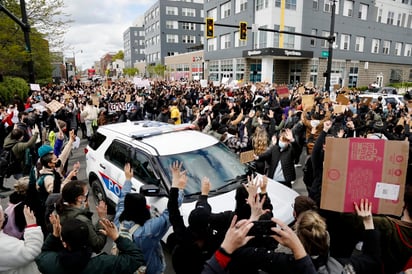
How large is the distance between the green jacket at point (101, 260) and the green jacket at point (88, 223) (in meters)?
0.40

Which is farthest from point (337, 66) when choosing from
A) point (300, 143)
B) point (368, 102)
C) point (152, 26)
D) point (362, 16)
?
point (152, 26)

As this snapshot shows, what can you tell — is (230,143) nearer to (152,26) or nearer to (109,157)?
(109,157)

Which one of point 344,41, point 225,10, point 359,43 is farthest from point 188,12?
point 359,43

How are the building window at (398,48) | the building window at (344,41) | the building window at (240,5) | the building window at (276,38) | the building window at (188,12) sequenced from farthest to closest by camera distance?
the building window at (188,12) → the building window at (398,48) → the building window at (344,41) → the building window at (240,5) → the building window at (276,38)

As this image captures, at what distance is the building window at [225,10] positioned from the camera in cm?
3750

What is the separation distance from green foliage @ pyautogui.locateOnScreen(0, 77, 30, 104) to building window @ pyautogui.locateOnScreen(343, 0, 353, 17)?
36394 millimetres

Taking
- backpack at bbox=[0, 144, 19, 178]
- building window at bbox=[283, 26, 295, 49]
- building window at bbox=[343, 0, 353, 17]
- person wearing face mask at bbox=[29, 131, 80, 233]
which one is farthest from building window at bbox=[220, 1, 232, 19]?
person wearing face mask at bbox=[29, 131, 80, 233]

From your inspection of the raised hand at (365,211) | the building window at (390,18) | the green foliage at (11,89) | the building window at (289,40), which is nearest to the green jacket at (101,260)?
the raised hand at (365,211)

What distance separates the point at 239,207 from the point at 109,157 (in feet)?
10.8

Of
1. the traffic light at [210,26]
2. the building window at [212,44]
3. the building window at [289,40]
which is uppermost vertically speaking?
the building window at [212,44]

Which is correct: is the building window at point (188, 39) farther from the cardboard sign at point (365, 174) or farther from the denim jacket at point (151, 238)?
the cardboard sign at point (365, 174)

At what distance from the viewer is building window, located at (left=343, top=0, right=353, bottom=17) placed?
35562 mm

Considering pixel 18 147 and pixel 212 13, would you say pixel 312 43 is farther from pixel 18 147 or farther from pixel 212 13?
pixel 18 147

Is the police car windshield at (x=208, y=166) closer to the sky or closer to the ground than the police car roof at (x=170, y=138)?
closer to the ground
